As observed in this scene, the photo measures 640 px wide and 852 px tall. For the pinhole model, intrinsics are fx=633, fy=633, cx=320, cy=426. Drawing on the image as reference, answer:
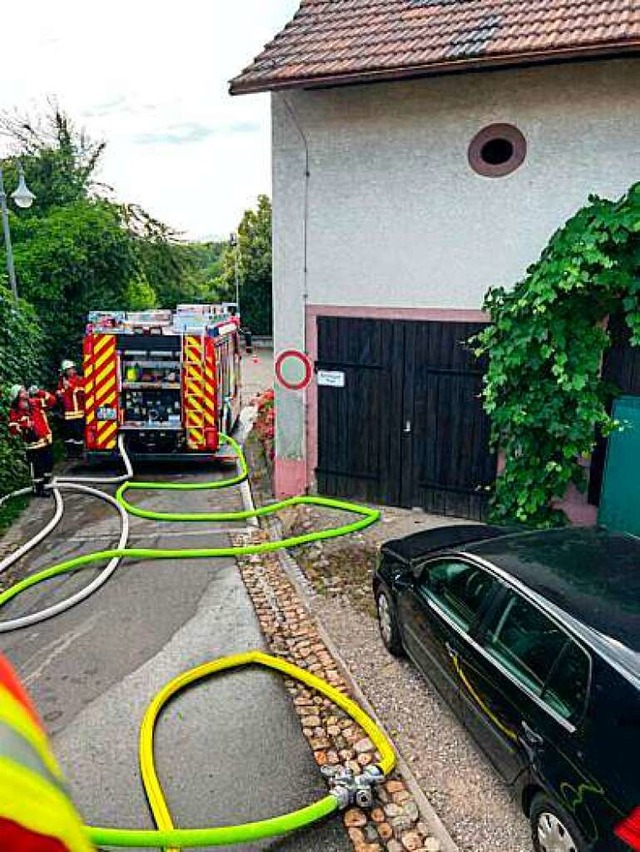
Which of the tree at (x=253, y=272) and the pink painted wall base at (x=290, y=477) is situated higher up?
the tree at (x=253, y=272)

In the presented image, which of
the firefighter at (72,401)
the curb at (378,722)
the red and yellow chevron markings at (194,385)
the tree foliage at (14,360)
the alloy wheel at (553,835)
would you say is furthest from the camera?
the firefighter at (72,401)

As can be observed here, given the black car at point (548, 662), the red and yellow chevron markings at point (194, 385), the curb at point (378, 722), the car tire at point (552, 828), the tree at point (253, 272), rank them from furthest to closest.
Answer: the tree at point (253, 272) < the red and yellow chevron markings at point (194, 385) < the curb at point (378, 722) < the car tire at point (552, 828) < the black car at point (548, 662)

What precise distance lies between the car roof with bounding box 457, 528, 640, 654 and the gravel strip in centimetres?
122

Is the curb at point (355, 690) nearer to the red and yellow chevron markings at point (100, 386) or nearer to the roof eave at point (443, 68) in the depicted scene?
the red and yellow chevron markings at point (100, 386)

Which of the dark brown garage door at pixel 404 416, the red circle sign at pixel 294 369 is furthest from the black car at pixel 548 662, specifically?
the red circle sign at pixel 294 369

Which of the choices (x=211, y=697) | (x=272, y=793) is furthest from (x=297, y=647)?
(x=272, y=793)

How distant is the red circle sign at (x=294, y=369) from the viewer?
8.90 meters

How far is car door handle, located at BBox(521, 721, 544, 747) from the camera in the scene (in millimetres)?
3329

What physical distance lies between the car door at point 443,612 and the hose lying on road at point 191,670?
2.01 ft

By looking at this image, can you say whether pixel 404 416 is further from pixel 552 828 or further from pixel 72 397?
pixel 72 397

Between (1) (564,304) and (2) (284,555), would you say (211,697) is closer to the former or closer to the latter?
(2) (284,555)

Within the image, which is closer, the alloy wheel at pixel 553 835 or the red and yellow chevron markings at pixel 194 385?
the alloy wheel at pixel 553 835

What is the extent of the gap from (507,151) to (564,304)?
205 centimetres

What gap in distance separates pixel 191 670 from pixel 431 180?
6.03 m
